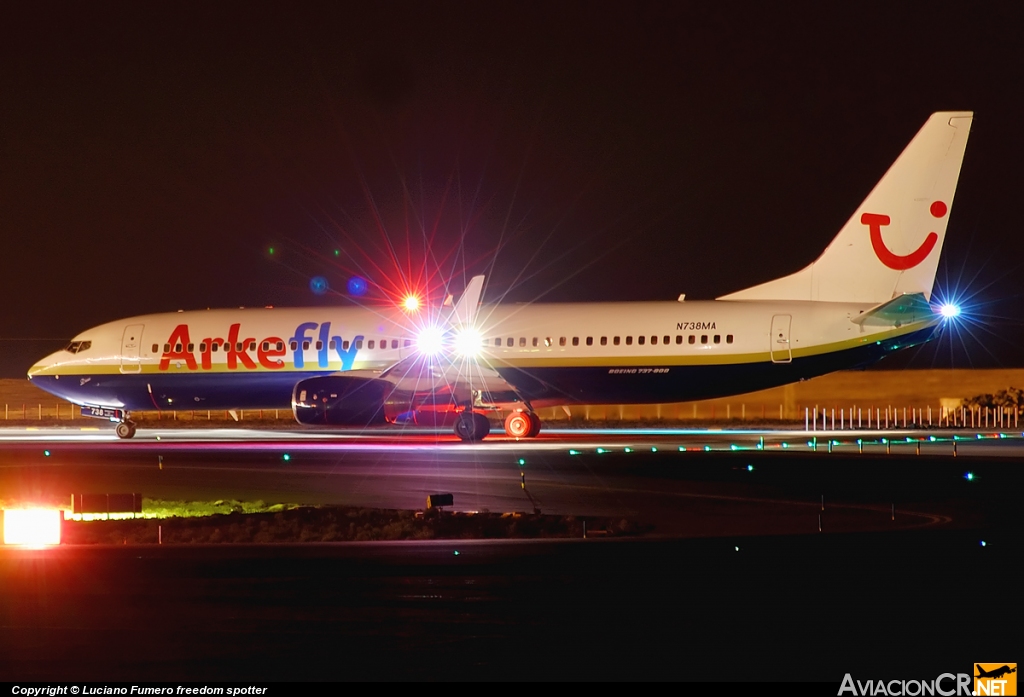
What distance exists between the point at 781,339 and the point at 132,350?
21953 mm

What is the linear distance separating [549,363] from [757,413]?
1865cm

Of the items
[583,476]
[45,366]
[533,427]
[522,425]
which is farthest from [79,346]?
[583,476]

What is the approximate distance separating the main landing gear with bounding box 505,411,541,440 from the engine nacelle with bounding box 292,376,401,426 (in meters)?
3.64

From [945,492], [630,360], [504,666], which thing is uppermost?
[630,360]

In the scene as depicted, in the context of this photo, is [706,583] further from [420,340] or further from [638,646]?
[420,340]

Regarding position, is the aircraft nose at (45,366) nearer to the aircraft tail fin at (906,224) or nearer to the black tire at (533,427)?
the black tire at (533,427)

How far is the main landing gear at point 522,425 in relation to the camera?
136ft

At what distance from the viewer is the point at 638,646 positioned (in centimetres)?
998

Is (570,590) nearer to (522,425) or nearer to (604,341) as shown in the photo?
(604,341)

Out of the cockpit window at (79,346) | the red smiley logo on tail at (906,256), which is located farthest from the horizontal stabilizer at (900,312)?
the cockpit window at (79,346)

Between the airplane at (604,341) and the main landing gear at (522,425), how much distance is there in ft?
0.14

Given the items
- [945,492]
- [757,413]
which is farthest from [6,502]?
[757,413]

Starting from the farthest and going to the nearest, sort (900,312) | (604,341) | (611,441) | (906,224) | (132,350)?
1. (132,350)
2. (604,341)
3. (611,441)
4. (906,224)
5. (900,312)

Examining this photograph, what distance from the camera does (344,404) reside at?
131 feet
